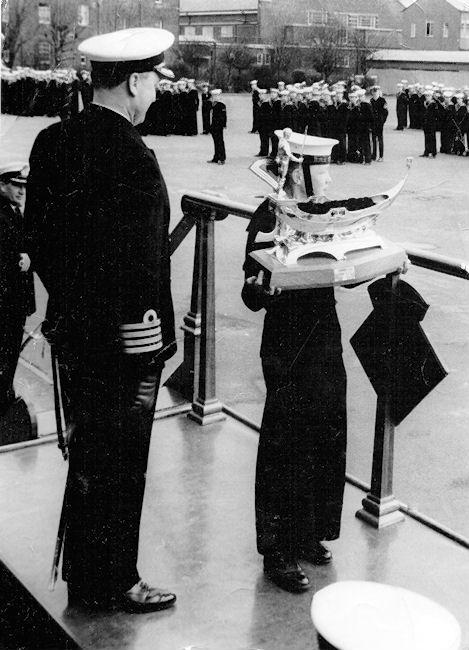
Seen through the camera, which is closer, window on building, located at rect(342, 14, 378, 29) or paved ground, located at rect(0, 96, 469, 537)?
paved ground, located at rect(0, 96, 469, 537)

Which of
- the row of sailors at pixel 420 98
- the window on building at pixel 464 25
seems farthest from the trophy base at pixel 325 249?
the row of sailors at pixel 420 98

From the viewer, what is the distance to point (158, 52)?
2.29 metres

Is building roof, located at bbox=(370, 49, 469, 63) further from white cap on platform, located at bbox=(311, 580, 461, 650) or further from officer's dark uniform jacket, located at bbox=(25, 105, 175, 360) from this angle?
white cap on platform, located at bbox=(311, 580, 461, 650)

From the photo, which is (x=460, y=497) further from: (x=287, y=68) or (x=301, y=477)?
(x=287, y=68)

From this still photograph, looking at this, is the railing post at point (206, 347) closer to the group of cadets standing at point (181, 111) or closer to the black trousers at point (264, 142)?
the black trousers at point (264, 142)

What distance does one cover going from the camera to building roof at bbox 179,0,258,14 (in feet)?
18.1

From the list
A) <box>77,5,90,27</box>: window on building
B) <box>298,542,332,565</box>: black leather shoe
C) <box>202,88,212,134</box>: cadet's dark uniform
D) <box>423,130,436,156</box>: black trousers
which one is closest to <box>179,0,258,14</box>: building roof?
<box>77,5,90,27</box>: window on building

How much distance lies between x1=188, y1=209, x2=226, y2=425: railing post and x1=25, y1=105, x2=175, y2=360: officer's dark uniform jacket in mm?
1437

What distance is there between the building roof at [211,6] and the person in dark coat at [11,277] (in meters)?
1.82

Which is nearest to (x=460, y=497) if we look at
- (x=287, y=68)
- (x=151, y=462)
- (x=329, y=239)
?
(x=151, y=462)

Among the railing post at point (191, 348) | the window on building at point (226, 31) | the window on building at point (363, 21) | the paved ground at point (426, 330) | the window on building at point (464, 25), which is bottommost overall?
the paved ground at point (426, 330)

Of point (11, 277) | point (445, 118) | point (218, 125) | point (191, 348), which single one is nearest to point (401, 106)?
point (445, 118)

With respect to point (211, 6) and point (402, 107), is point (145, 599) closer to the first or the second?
point (211, 6)

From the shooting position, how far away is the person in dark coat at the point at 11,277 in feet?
13.1
